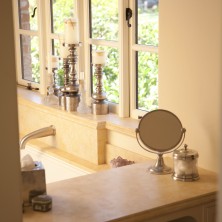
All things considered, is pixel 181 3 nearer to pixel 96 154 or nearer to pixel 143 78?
pixel 143 78

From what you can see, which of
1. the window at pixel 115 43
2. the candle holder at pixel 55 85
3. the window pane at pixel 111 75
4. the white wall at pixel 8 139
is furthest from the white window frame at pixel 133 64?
the white wall at pixel 8 139

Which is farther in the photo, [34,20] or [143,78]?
[34,20]

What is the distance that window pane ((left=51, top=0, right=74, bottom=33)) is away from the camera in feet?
12.2

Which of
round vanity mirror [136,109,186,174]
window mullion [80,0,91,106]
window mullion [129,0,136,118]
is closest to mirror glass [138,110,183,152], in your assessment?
round vanity mirror [136,109,186,174]

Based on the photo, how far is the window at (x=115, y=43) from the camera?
308cm

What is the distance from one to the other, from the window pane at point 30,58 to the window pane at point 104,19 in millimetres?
778

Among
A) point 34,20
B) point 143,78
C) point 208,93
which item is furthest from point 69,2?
point 208,93

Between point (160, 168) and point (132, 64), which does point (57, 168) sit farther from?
point (160, 168)

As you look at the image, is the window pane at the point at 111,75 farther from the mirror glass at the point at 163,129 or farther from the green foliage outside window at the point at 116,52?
the mirror glass at the point at 163,129

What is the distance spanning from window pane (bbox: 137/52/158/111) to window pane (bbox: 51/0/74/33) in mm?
811

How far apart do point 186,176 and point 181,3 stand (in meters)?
0.83

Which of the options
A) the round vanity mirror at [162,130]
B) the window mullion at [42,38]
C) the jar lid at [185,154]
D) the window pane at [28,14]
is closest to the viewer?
the jar lid at [185,154]

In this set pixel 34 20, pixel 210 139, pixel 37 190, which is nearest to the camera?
pixel 37 190

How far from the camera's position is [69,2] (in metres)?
3.70
